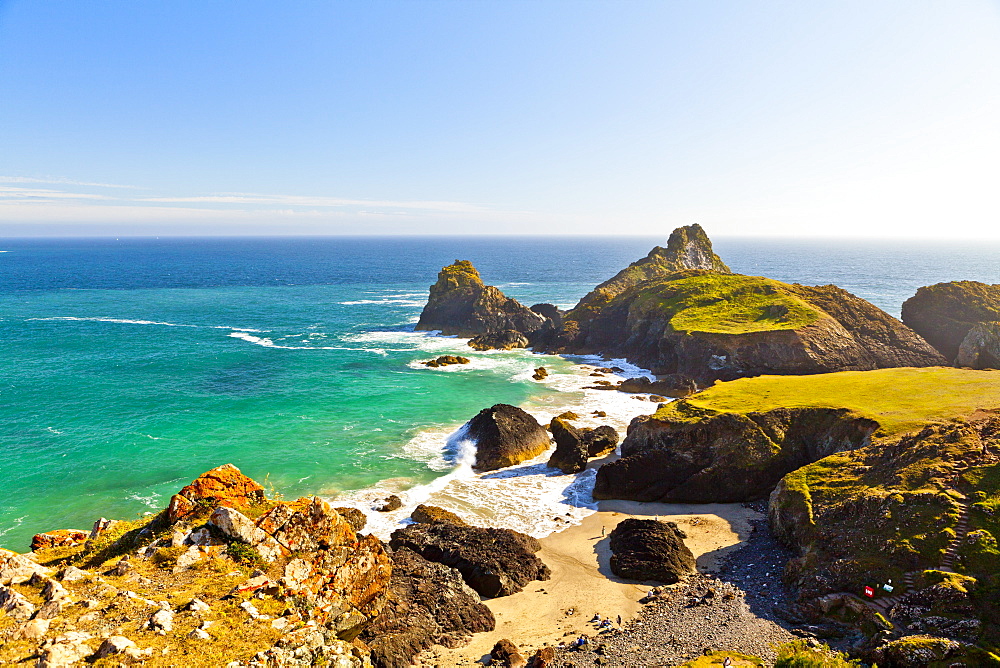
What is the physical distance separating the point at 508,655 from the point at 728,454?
1952 cm

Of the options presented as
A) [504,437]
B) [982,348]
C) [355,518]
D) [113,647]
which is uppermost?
[982,348]

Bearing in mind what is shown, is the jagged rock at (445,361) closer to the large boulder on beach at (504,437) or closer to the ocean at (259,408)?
the ocean at (259,408)

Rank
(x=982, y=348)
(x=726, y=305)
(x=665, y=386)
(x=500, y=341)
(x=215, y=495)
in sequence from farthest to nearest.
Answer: (x=500, y=341)
(x=726, y=305)
(x=665, y=386)
(x=982, y=348)
(x=215, y=495)

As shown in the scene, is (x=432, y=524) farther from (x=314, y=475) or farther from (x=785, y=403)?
(x=785, y=403)

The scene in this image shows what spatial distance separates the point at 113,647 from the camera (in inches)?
427

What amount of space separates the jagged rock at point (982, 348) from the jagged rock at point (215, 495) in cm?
6118

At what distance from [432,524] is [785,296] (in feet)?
177

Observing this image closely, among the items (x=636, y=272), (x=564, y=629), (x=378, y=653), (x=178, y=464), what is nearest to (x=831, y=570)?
(x=564, y=629)

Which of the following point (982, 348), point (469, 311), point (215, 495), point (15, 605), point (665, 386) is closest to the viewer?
point (15, 605)

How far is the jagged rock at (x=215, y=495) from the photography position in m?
17.2

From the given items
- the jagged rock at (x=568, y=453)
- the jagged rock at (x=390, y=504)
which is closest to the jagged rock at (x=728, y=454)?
the jagged rock at (x=568, y=453)

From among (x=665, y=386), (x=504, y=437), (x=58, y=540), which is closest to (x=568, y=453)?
(x=504, y=437)

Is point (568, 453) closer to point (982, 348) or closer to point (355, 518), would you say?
point (355, 518)

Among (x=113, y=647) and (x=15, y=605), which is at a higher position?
(x=15, y=605)
